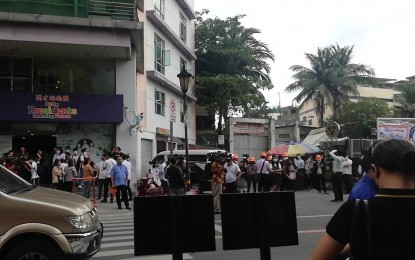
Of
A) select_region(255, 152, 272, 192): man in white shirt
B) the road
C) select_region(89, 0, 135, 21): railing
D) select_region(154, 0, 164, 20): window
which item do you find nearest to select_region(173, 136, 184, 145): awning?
select_region(154, 0, 164, 20): window

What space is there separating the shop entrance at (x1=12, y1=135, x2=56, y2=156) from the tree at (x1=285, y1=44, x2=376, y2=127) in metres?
30.5

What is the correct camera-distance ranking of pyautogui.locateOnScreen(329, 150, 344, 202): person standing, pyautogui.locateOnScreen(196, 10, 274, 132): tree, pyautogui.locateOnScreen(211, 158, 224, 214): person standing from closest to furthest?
pyautogui.locateOnScreen(211, 158, 224, 214): person standing, pyautogui.locateOnScreen(329, 150, 344, 202): person standing, pyautogui.locateOnScreen(196, 10, 274, 132): tree

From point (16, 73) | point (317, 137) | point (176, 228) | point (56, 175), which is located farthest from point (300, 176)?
point (176, 228)

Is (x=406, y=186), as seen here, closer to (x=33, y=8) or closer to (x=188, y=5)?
(x=33, y=8)

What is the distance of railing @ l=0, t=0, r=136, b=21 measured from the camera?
17.9 metres

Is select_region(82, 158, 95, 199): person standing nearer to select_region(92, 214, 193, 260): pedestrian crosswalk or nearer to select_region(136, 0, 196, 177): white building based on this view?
select_region(92, 214, 193, 260): pedestrian crosswalk

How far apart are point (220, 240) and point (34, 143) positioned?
1385cm

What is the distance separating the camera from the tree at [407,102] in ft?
148

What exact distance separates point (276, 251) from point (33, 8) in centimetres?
1434

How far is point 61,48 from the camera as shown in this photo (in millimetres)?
18906

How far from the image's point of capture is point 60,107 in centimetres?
1934

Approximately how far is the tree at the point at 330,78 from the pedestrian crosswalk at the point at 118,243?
36212 millimetres

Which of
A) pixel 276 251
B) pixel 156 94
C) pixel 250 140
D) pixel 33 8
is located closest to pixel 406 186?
pixel 276 251

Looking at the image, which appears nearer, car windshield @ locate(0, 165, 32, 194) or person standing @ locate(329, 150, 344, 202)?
car windshield @ locate(0, 165, 32, 194)
